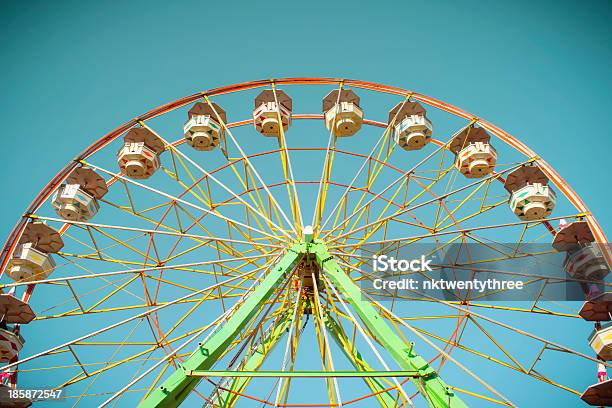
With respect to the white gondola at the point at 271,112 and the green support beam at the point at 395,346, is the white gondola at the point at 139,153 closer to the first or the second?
the white gondola at the point at 271,112

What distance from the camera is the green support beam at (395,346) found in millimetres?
7918

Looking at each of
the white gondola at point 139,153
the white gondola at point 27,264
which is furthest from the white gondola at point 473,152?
the white gondola at point 27,264

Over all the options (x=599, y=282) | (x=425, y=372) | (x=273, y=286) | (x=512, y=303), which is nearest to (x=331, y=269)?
(x=273, y=286)

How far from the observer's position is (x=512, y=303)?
14148 mm

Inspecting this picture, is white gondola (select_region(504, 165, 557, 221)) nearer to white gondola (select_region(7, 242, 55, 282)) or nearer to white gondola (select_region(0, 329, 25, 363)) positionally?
white gondola (select_region(7, 242, 55, 282))

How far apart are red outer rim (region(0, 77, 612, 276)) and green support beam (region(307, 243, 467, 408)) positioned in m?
5.97

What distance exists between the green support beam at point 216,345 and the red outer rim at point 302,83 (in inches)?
229

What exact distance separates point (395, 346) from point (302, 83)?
8781 millimetres

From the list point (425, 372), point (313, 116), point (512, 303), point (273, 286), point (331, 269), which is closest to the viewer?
point (425, 372)

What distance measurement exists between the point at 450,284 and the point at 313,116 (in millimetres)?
6289

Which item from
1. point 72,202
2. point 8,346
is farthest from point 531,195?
point 8,346

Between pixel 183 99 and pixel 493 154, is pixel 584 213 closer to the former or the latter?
pixel 493 154

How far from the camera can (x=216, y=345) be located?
892cm

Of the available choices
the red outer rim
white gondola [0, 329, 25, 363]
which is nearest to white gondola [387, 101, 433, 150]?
the red outer rim
